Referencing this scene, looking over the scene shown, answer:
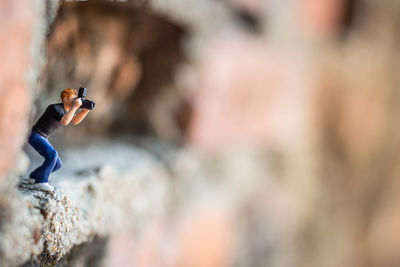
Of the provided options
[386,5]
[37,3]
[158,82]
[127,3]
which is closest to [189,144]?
[158,82]

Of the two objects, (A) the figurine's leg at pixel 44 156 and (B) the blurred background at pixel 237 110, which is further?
(B) the blurred background at pixel 237 110

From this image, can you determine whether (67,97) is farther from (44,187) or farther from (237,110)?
(237,110)

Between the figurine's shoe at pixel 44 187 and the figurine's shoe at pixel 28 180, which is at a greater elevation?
the figurine's shoe at pixel 28 180

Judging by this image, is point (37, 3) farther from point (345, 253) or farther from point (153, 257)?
point (345, 253)

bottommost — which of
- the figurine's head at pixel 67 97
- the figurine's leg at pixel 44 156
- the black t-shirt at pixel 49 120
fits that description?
the figurine's leg at pixel 44 156

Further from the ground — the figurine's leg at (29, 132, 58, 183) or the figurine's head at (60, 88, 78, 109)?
the figurine's head at (60, 88, 78, 109)

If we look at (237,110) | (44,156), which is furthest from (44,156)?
(237,110)
